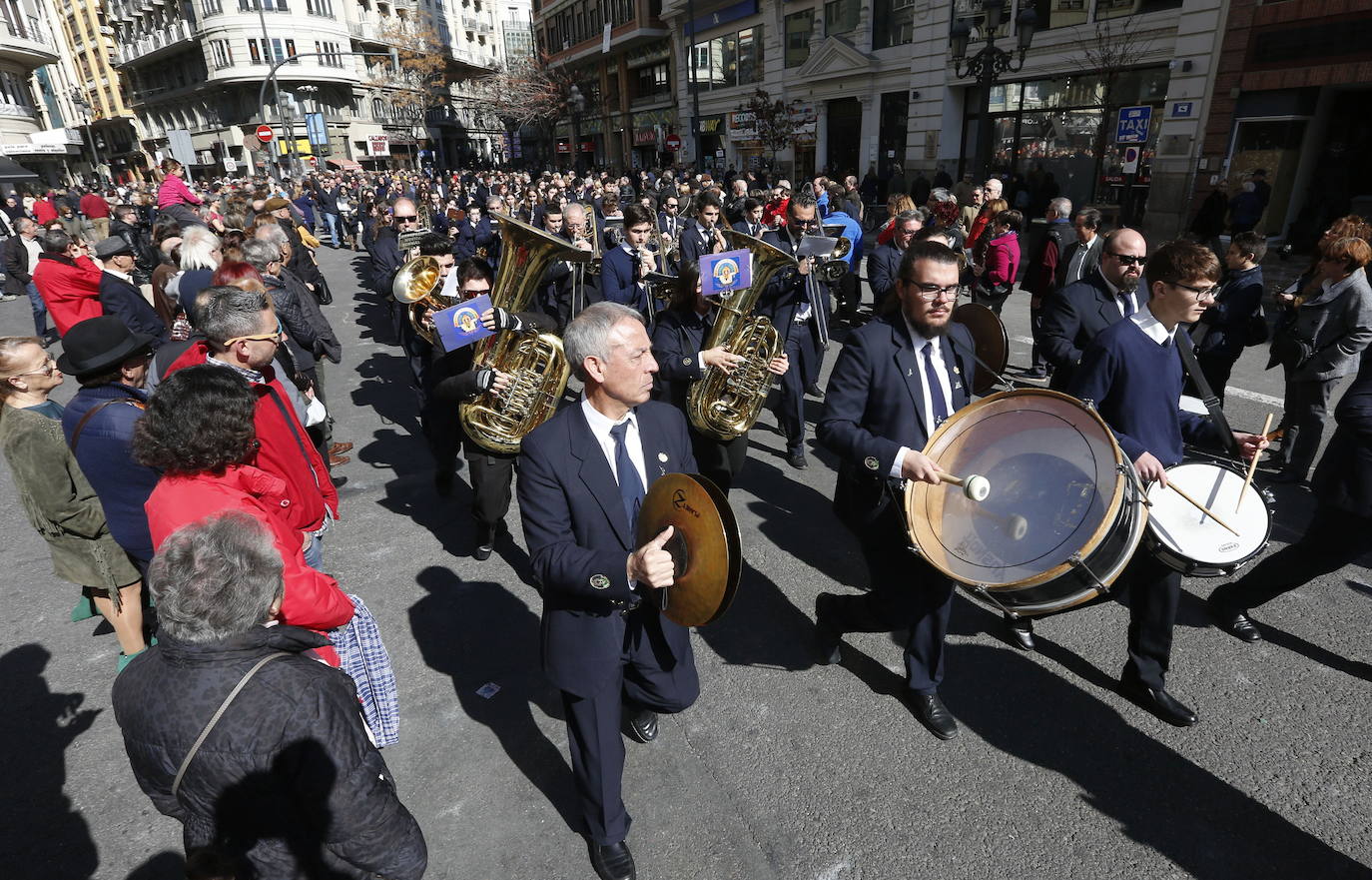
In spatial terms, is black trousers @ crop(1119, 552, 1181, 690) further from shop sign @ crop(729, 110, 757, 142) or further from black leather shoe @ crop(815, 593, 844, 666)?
shop sign @ crop(729, 110, 757, 142)

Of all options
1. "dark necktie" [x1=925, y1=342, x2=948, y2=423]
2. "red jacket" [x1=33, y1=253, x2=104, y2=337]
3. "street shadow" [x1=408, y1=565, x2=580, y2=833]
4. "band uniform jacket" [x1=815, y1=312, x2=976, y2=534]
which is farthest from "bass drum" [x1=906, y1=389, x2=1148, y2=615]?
"red jacket" [x1=33, y1=253, x2=104, y2=337]

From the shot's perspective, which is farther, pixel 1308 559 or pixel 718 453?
pixel 718 453

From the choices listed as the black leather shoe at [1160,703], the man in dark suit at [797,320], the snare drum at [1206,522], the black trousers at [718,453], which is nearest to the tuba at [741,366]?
the black trousers at [718,453]

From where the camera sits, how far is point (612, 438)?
8.09 feet

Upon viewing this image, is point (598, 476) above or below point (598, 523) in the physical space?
above

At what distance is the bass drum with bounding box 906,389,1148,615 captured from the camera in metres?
2.31

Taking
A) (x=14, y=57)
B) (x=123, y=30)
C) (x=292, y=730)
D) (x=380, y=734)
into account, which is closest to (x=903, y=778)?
(x=380, y=734)

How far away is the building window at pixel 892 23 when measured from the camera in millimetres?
22375

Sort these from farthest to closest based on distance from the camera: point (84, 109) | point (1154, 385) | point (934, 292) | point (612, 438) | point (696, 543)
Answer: point (84, 109) → point (1154, 385) → point (934, 292) → point (612, 438) → point (696, 543)

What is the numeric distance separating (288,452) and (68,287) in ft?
20.4

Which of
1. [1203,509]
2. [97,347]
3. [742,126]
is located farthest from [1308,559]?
[742,126]

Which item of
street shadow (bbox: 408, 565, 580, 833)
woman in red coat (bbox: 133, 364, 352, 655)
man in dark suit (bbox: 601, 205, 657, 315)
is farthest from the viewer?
man in dark suit (bbox: 601, 205, 657, 315)

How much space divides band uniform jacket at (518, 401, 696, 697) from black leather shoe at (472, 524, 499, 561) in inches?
104

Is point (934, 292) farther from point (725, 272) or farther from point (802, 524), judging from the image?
point (802, 524)
